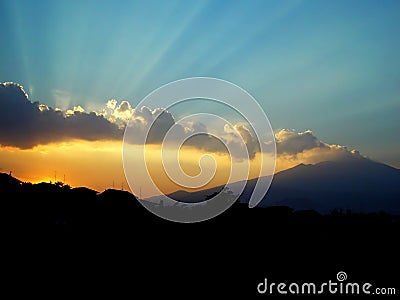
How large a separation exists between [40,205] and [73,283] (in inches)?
597

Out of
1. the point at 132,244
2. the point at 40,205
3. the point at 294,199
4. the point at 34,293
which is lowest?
the point at 34,293

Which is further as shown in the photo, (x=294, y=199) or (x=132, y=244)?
(x=294, y=199)

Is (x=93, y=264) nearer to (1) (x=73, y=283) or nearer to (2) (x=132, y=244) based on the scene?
(1) (x=73, y=283)

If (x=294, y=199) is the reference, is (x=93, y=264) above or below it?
below

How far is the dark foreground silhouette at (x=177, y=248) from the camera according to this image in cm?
2045

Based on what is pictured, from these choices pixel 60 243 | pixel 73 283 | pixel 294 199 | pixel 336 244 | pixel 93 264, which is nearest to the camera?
pixel 73 283

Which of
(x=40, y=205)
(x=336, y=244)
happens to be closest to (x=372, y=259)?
(x=336, y=244)

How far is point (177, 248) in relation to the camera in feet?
85.1

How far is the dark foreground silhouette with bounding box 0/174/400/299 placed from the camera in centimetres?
2045

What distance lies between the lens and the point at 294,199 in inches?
5241

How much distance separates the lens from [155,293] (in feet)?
64.5

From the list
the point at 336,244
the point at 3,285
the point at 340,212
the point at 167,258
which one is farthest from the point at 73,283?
the point at 340,212

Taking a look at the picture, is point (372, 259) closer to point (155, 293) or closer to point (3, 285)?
point (155, 293)

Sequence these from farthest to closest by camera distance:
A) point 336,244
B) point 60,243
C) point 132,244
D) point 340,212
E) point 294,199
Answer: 1. point 294,199
2. point 340,212
3. point 336,244
4. point 132,244
5. point 60,243
